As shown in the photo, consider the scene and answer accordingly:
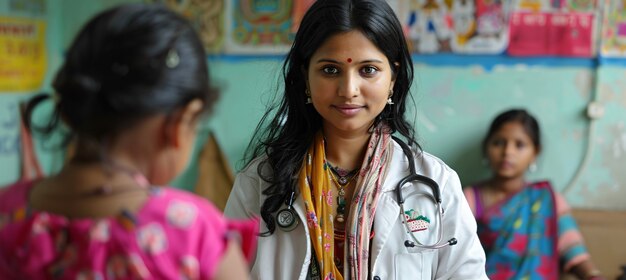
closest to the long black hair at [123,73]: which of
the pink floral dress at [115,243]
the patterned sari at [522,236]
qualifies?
the pink floral dress at [115,243]

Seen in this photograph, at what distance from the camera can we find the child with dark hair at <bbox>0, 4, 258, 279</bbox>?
34.5 inches

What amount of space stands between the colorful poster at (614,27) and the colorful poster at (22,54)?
2589mm

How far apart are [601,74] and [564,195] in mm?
532

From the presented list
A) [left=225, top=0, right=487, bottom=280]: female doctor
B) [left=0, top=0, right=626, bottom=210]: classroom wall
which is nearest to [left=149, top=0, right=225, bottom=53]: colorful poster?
[left=0, top=0, right=626, bottom=210]: classroom wall

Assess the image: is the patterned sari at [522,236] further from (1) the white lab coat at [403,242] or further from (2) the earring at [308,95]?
(2) the earring at [308,95]

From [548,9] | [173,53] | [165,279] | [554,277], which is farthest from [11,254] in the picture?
[548,9]

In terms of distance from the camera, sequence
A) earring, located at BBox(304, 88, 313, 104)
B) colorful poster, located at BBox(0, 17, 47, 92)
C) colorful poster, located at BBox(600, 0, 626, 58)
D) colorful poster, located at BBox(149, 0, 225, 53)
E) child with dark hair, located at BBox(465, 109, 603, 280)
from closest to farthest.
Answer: earring, located at BBox(304, 88, 313, 104) < child with dark hair, located at BBox(465, 109, 603, 280) < colorful poster, located at BBox(600, 0, 626, 58) < colorful poster, located at BBox(0, 17, 47, 92) < colorful poster, located at BBox(149, 0, 225, 53)

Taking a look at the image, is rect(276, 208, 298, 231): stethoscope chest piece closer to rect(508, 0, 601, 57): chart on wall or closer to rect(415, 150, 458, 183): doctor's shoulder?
rect(415, 150, 458, 183): doctor's shoulder

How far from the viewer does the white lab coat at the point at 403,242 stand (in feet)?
4.96

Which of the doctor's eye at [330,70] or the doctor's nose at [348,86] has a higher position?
the doctor's eye at [330,70]

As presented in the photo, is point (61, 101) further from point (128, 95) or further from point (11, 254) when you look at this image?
point (11, 254)

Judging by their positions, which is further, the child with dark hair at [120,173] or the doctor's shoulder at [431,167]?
the doctor's shoulder at [431,167]

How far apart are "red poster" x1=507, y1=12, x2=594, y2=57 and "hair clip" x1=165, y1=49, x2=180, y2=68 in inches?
92.6

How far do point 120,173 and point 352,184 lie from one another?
789mm
